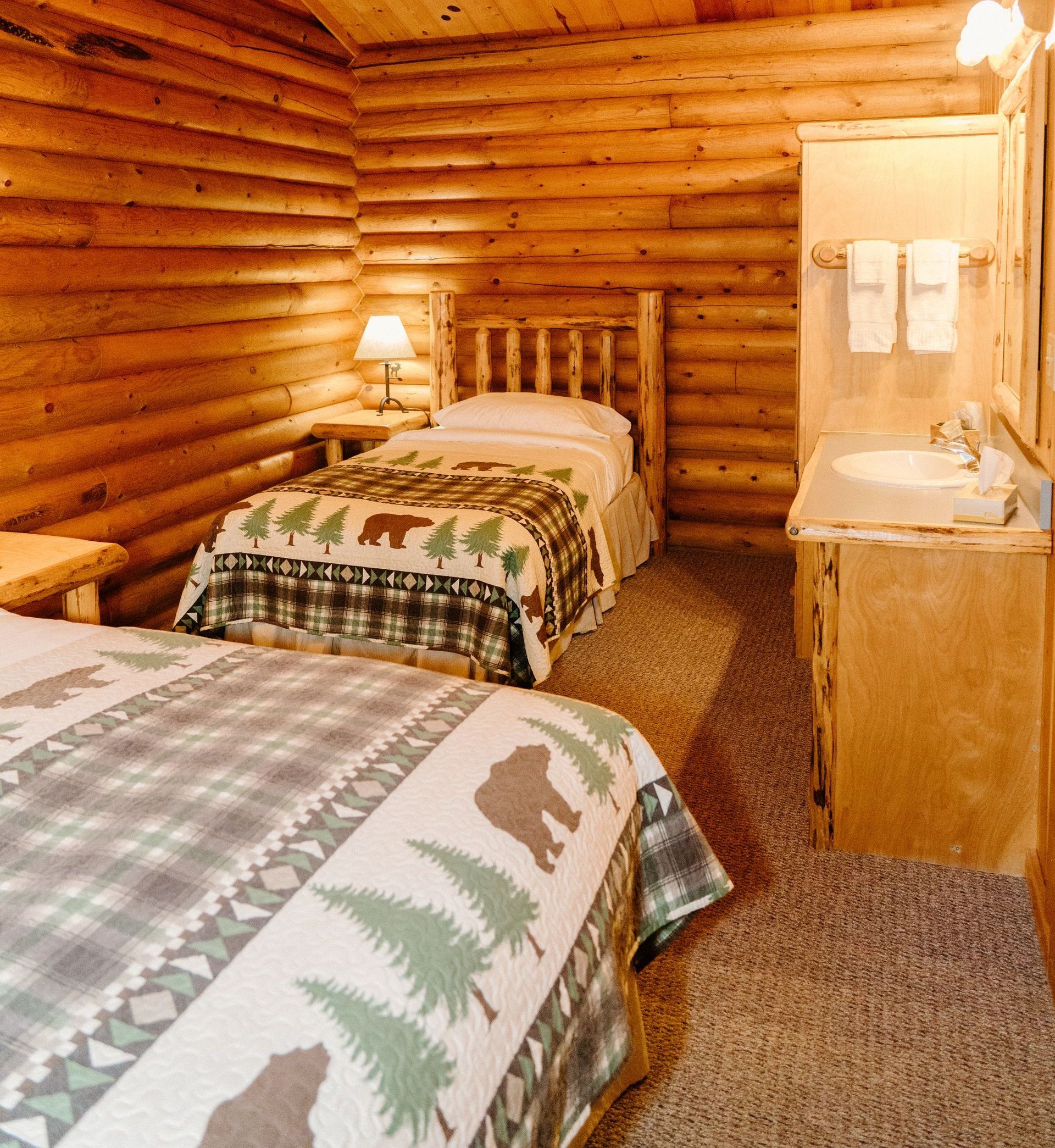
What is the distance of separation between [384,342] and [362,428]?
444mm

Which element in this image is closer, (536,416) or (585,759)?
(585,759)

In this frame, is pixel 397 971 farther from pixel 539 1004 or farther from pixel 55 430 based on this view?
pixel 55 430

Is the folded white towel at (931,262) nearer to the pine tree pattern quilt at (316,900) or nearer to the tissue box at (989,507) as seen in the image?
the tissue box at (989,507)

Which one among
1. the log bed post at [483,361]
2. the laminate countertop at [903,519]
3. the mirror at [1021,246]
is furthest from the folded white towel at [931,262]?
the log bed post at [483,361]

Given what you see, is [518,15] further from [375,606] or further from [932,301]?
[375,606]

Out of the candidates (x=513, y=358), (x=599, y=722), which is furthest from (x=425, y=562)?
(x=513, y=358)

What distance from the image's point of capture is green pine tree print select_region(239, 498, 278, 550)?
3.71 metres

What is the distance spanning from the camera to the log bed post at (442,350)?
5.39 metres

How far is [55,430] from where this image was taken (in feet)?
12.4

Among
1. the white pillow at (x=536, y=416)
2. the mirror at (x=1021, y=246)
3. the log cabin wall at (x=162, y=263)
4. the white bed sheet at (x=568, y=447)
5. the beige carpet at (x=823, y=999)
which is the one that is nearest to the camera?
the beige carpet at (x=823, y=999)

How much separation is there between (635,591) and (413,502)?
1.38m

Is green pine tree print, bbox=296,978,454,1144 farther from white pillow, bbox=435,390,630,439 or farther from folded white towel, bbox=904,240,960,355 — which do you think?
white pillow, bbox=435,390,630,439

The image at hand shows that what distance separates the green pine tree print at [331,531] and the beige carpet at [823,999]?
3.99 ft

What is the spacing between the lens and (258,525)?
147 inches
